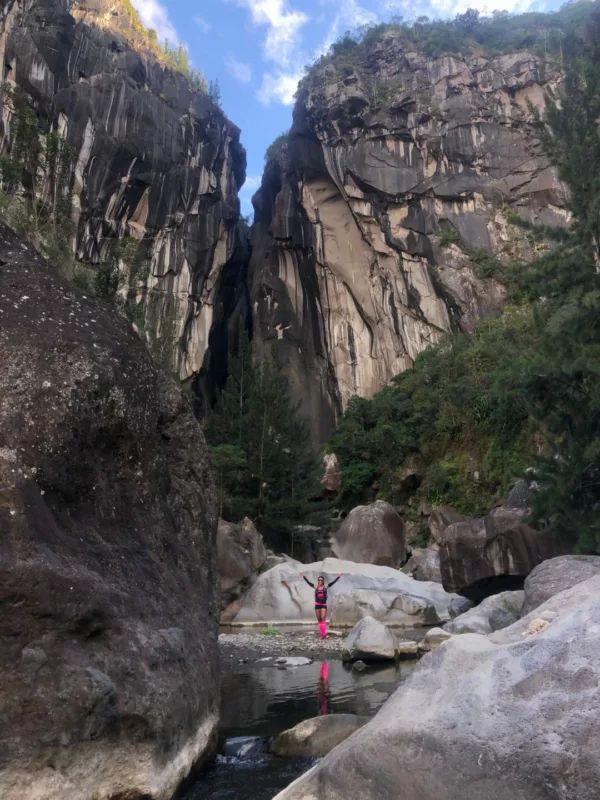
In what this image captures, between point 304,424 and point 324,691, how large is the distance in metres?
19.4

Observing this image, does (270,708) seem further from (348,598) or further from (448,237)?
(448,237)

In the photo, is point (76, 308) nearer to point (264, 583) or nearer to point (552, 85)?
point (264, 583)

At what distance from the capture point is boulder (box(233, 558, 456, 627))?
1331 centimetres

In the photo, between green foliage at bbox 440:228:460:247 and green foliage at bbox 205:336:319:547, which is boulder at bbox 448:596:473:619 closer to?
green foliage at bbox 205:336:319:547

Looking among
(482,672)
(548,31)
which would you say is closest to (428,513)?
(482,672)

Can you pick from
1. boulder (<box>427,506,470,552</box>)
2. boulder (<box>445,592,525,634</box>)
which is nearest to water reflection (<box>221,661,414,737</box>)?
boulder (<box>445,592,525,634</box>)

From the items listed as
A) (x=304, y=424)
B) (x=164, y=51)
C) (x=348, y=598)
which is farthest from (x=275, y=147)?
(x=348, y=598)

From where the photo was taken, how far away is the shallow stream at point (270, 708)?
4.41 meters

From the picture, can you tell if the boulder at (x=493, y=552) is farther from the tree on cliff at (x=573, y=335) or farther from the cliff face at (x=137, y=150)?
the cliff face at (x=137, y=150)

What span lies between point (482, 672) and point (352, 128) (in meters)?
39.1

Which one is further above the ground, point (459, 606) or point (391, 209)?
point (391, 209)

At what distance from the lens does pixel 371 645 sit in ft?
30.8

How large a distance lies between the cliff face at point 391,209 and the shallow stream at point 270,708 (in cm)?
2839

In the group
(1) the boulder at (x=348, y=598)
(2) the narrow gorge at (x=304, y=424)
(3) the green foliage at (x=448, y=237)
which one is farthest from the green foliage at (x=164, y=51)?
(1) the boulder at (x=348, y=598)
